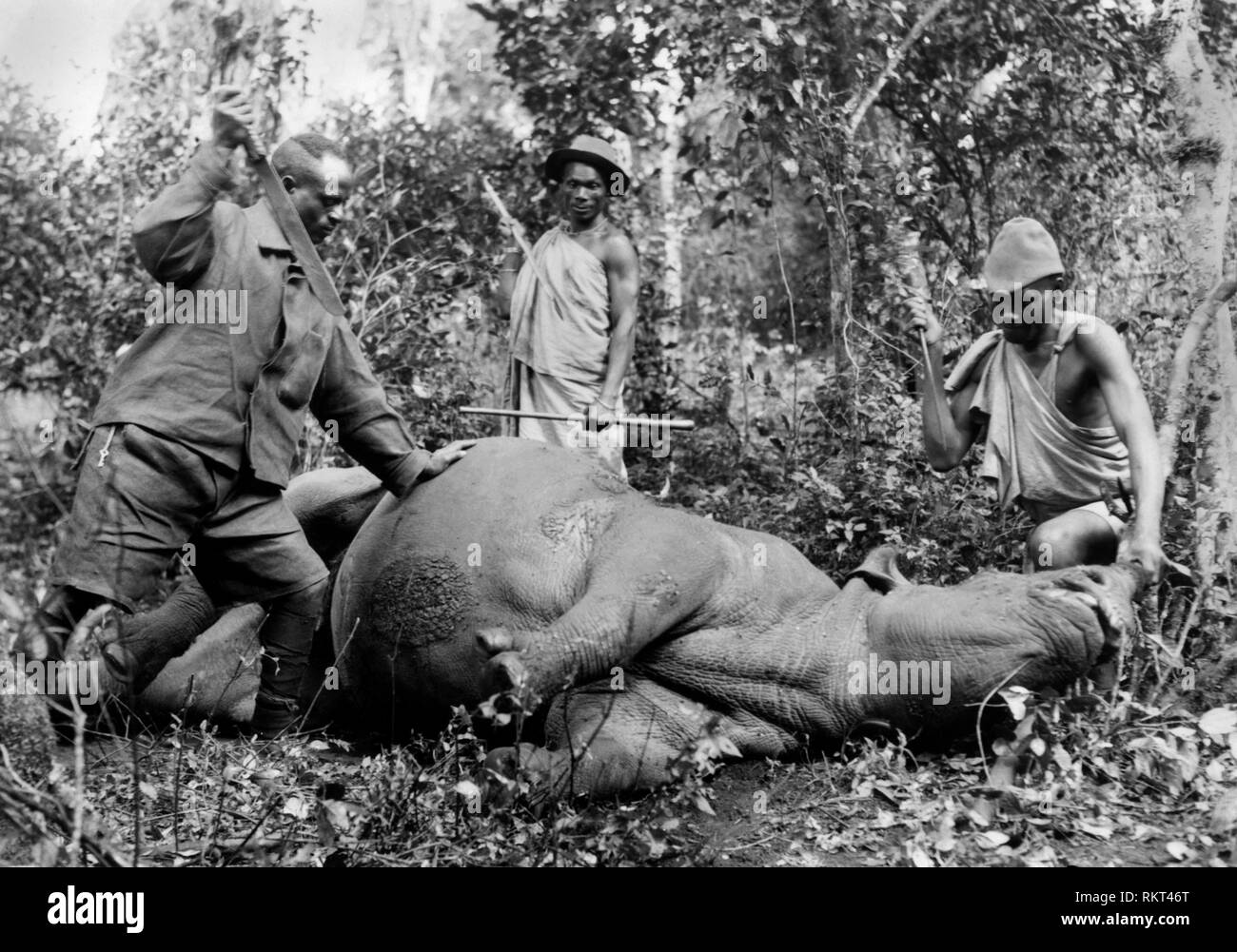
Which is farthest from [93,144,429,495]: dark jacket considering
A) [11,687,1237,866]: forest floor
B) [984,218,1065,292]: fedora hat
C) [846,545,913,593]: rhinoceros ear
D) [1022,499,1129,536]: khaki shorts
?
[1022,499,1129,536]: khaki shorts

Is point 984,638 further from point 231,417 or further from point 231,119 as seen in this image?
point 231,119

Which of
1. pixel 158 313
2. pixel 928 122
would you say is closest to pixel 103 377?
pixel 158 313

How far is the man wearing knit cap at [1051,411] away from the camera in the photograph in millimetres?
4750

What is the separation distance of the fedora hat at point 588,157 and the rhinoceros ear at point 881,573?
10.6 feet

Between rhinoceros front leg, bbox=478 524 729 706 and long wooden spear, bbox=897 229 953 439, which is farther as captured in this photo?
long wooden spear, bbox=897 229 953 439

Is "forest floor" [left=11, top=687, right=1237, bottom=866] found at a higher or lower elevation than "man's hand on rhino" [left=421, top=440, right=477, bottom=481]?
lower

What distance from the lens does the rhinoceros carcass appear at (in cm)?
428

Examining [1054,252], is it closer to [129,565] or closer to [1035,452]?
[1035,452]

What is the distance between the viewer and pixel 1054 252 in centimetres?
478

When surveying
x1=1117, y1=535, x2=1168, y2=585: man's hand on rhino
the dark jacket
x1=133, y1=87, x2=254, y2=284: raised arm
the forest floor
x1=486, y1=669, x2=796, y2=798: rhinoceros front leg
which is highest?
x1=133, y1=87, x2=254, y2=284: raised arm

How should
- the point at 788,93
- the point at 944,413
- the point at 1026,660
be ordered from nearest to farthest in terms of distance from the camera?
1. the point at 1026,660
2. the point at 944,413
3. the point at 788,93

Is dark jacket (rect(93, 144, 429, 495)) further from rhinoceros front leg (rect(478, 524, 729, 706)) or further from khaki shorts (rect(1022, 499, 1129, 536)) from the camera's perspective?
khaki shorts (rect(1022, 499, 1129, 536))

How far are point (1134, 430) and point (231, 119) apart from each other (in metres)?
3.05
